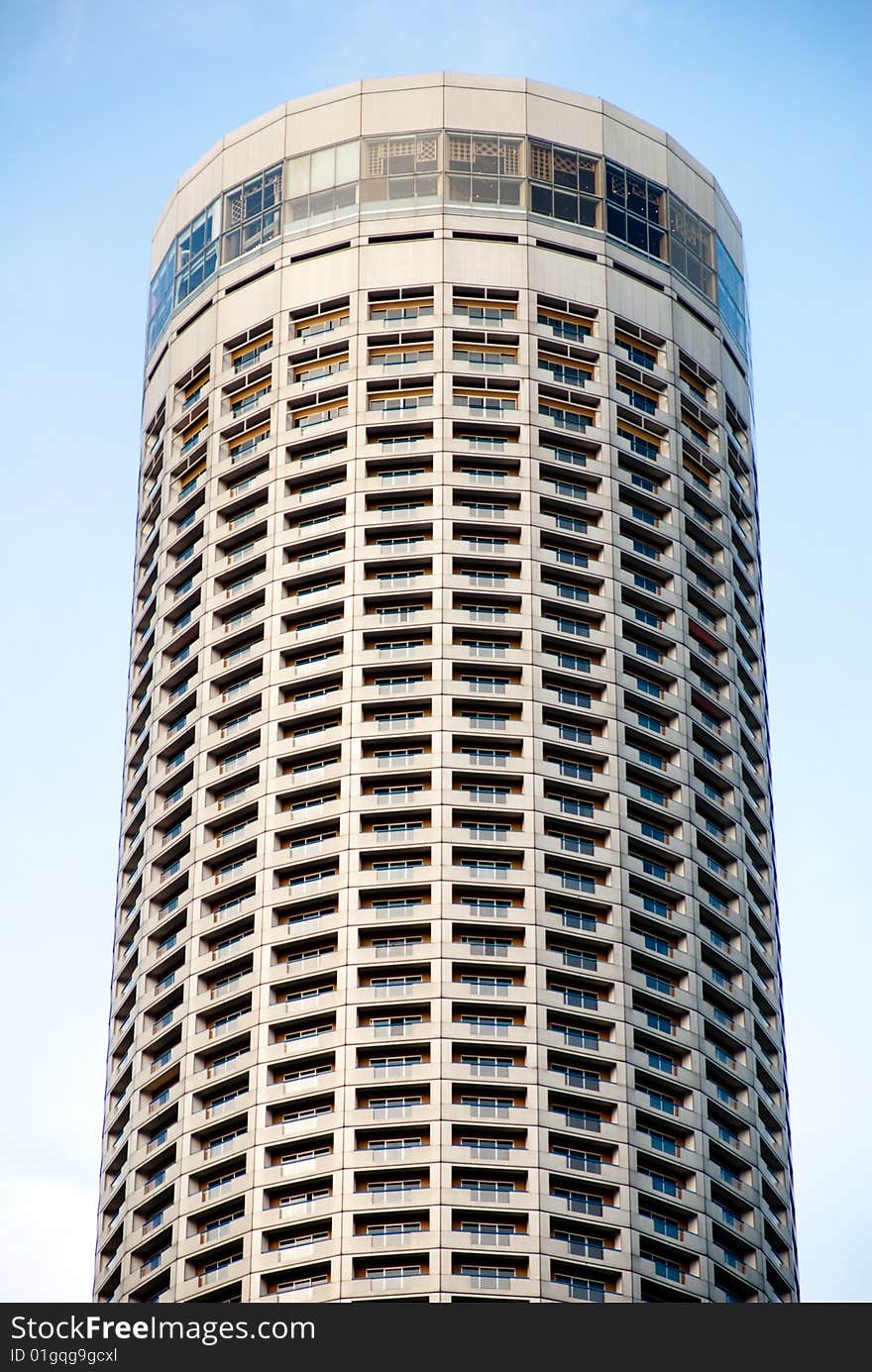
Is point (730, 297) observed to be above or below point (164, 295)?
below

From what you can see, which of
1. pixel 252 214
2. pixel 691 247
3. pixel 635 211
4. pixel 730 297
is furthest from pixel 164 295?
pixel 730 297

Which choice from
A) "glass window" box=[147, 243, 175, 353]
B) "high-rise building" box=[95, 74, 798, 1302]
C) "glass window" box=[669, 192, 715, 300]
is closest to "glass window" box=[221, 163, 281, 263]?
"high-rise building" box=[95, 74, 798, 1302]

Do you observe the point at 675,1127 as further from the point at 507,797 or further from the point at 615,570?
the point at 615,570

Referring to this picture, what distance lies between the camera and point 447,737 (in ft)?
557

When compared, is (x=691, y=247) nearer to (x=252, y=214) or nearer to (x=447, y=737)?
(x=252, y=214)

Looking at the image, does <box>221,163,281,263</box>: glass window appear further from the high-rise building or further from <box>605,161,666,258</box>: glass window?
<box>605,161,666,258</box>: glass window

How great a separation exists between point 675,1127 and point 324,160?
212 ft

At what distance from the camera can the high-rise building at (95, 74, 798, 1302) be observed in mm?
158125

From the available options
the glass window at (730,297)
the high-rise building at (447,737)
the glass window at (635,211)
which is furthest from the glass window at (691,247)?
the glass window at (730,297)

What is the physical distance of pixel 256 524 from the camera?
180125 mm

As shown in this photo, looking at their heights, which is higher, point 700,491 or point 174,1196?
point 700,491

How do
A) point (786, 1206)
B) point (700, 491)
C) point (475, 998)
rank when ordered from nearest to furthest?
point (475, 998) < point (786, 1206) < point (700, 491)

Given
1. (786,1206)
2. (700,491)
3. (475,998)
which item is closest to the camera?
(475,998)

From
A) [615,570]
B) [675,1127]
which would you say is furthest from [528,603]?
[675,1127]
